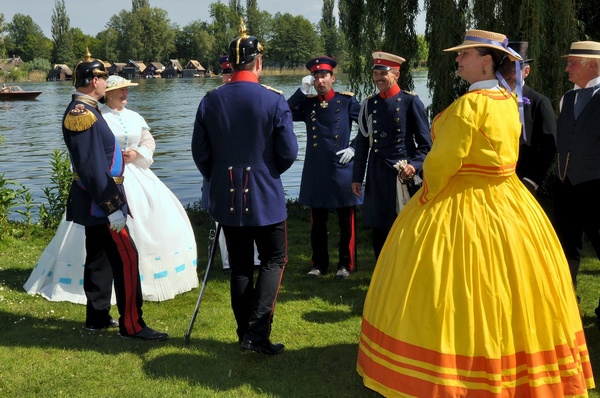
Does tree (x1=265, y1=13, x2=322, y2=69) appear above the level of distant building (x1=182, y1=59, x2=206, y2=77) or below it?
above

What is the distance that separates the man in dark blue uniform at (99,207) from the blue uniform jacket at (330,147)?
2.01 m

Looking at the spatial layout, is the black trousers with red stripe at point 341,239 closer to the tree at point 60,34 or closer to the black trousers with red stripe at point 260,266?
the black trousers with red stripe at point 260,266

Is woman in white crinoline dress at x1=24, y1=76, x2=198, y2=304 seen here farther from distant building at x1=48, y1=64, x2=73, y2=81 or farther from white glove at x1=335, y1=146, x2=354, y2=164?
distant building at x1=48, y1=64, x2=73, y2=81

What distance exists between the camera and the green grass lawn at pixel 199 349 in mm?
3957

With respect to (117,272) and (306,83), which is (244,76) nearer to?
(117,272)

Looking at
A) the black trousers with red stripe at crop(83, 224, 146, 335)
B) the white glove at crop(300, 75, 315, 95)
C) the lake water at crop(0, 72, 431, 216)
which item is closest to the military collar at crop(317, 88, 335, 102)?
the white glove at crop(300, 75, 315, 95)

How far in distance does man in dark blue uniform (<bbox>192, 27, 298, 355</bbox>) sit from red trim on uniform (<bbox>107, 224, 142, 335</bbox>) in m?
0.86

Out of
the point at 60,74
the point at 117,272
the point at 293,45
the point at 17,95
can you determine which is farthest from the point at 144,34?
the point at 117,272

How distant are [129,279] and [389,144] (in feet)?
7.48

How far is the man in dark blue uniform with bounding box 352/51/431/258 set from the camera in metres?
5.39

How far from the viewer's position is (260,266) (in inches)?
166

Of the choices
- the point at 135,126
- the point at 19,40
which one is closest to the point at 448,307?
the point at 135,126

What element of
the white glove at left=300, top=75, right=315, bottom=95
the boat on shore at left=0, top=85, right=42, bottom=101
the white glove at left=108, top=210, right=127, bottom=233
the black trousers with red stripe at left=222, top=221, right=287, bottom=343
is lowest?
the boat on shore at left=0, top=85, right=42, bottom=101

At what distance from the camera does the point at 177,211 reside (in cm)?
607
